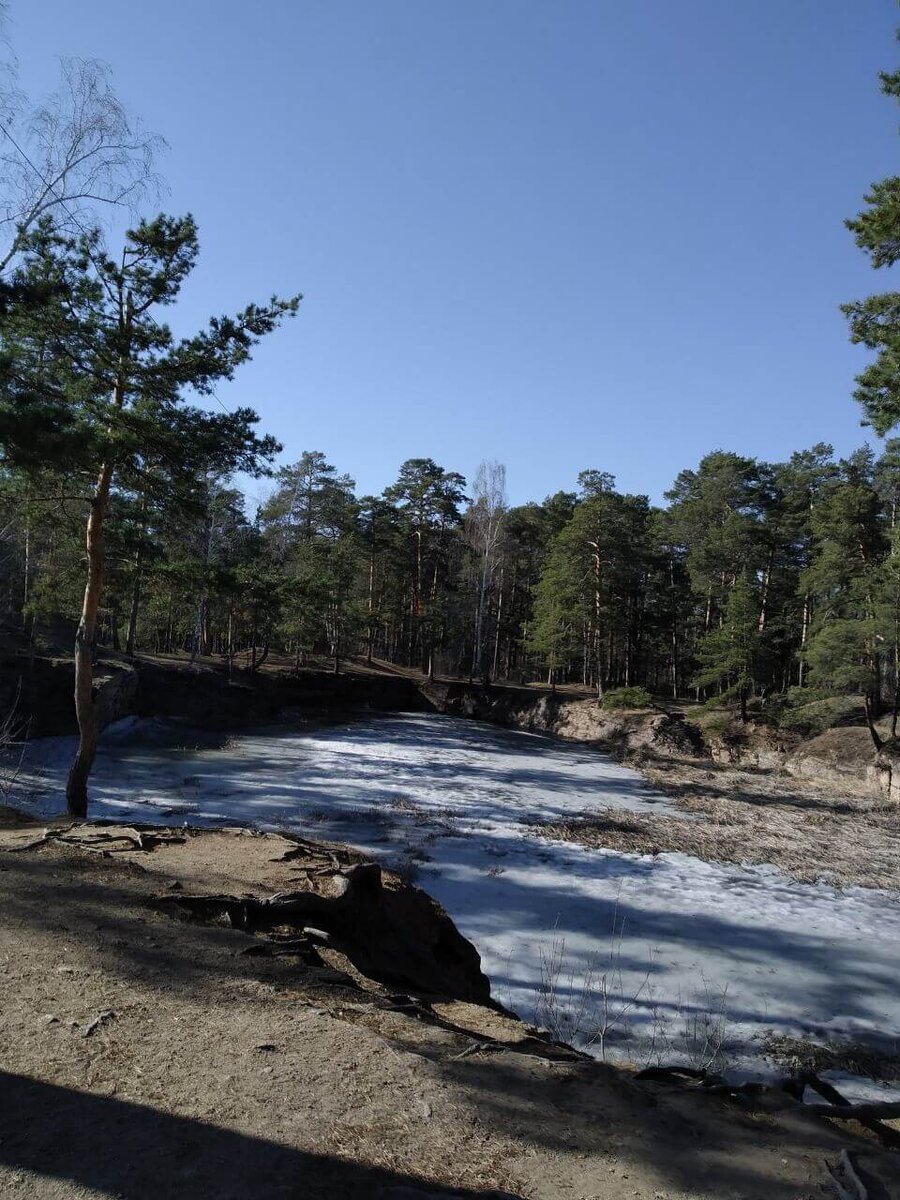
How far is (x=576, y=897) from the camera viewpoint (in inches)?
447

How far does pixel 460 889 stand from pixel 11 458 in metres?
8.95

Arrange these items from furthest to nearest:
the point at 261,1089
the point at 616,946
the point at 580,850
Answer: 1. the point at 580,850
2. the point at 616,946
3. the point at 261,1089

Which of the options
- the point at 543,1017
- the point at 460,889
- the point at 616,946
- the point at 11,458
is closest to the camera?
the point at 543,1017

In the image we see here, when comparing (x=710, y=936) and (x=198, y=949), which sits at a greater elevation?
(x=198, y=949)

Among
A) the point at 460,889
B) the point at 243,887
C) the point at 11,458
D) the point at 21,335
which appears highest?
the point at 21,335

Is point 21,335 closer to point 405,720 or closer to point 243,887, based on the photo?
point 243,887

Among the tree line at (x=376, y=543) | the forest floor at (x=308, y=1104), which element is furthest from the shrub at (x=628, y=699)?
the forest floor at (x=308, y=1104)

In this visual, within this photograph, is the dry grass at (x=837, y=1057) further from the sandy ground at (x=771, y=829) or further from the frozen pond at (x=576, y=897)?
the sandy ground at (x=771, y=829)

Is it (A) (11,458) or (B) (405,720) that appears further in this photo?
(B) (405,720)

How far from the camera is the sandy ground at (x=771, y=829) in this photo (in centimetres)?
1394

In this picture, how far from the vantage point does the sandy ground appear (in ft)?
45.7

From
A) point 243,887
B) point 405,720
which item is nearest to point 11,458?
point 243,887

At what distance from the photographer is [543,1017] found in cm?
741

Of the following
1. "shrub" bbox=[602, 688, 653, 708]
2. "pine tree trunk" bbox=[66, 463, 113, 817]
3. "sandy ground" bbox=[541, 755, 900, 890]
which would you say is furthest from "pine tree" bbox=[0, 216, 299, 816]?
"shrub" bbox=[602, 688, 653, 708]
